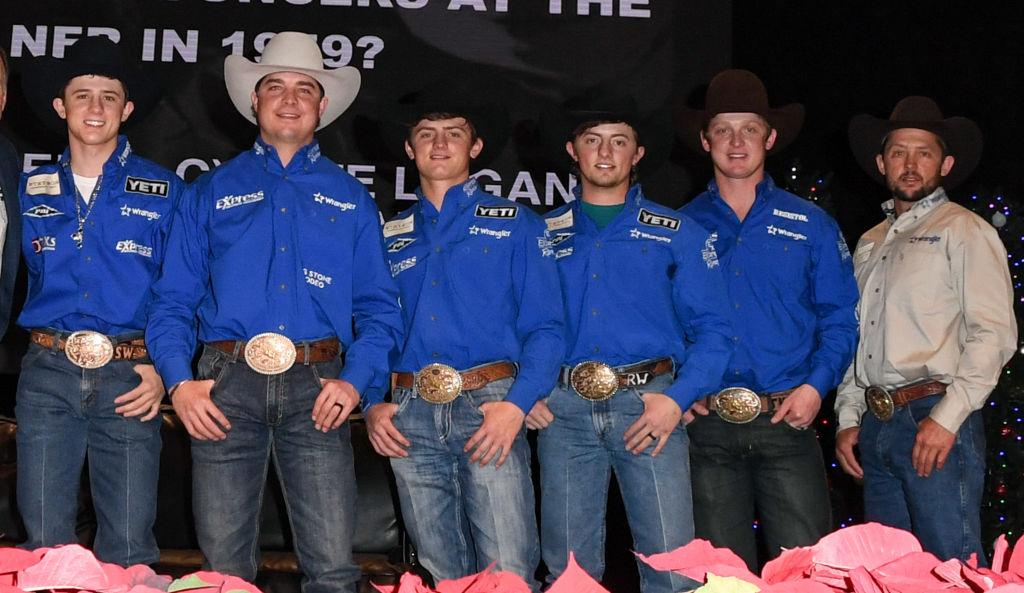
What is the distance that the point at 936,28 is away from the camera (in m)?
5.48

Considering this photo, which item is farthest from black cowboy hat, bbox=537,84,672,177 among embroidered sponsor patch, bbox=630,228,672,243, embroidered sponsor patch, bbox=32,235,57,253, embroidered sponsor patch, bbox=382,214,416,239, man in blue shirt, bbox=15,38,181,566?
embroidered sponsor patch, bbox=32,235,57,253

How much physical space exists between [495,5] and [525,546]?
9.90 ft

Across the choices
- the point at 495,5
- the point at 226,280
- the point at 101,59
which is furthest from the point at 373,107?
the point at 226,280

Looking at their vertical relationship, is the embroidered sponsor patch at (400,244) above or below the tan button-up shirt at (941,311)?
above

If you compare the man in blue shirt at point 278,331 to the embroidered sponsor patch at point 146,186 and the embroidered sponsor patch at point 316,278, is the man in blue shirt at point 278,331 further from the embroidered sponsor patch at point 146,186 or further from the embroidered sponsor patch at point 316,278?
the embroidered sponsor patch at point 146,186

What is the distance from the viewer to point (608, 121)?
11.9ft

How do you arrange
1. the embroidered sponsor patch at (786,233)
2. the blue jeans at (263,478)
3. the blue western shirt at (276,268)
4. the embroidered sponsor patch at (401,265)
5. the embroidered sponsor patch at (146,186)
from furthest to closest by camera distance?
the embroidered sponsor patch at (786,233) → the embroidered sponsor patch at (401,265) → the embroidered sponsor patch at (146,186) → the blue western shirt at (276,268) → the blue jeans at (263,478)

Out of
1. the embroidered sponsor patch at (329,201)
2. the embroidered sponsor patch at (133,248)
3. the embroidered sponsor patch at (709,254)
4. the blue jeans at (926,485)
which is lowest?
the blue jeans at (926,485)

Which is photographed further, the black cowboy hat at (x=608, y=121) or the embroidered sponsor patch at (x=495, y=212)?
the black cowboy hat at (x=608, y=121)

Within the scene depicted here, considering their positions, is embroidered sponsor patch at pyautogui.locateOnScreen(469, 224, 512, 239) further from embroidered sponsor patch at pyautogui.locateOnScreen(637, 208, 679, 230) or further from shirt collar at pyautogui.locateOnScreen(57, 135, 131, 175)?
shirt collar at pyautogui.locateOnScreen(57, 135, 131, 175)

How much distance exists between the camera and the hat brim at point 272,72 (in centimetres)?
342

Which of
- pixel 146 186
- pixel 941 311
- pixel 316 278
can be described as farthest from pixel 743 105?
pixel 146 186

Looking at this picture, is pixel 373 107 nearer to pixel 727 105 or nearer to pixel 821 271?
pixel 727 105

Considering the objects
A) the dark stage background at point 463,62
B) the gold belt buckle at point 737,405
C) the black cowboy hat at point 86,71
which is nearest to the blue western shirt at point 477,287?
the gold belt buckle at point 737,405
